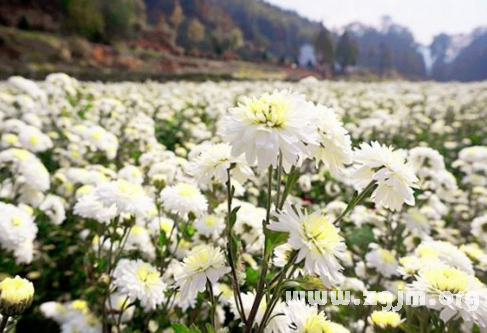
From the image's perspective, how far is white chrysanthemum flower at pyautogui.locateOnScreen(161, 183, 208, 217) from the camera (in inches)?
59.9

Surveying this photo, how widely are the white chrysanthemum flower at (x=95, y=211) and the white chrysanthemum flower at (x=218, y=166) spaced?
68cm

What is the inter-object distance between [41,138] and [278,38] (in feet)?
280

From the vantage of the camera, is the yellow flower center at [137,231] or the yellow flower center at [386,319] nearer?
the yellow flower center at [386,319]

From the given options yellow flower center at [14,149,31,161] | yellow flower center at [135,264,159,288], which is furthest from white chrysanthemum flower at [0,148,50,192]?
yellow flower center at [135,264,159,288]

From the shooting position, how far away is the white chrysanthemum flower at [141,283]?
57.5 inches

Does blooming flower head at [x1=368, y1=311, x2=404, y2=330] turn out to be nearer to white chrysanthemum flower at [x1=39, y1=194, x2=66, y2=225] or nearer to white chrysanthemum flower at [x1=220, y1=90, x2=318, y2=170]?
white chrysanthemum flower at [x1=220, y1=90, x2=318, y2=170]

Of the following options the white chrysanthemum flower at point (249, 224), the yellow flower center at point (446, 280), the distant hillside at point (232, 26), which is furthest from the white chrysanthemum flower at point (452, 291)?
the distant hillside at point (232, 26)

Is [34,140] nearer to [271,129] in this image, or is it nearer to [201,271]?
[201,271]

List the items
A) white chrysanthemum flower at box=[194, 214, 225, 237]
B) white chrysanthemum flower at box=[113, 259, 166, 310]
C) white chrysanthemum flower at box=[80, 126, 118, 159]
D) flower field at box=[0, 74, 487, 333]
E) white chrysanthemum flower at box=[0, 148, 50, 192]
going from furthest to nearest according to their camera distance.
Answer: white chrysanthemum flower at box=[80, 126, 118, 159]
white chrysanthemum flower at box=[0, 148, 50, 192]
white chrysanthemum flower at box=[194, 214, 225, 237]
white chrysanthemum flower at box=[113, 259, 166, 310]
flower field at box=[0, 74, 487, 333]

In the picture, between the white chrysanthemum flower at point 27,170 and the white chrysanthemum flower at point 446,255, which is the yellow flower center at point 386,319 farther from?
the white chrysanthemum flower at point 27,170

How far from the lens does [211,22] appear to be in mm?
68500

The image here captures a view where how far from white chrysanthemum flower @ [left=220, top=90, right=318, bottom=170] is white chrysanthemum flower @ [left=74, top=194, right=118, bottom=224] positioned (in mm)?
885

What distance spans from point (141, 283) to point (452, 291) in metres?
0.98

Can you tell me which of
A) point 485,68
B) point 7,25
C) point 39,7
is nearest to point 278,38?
point 485,68
